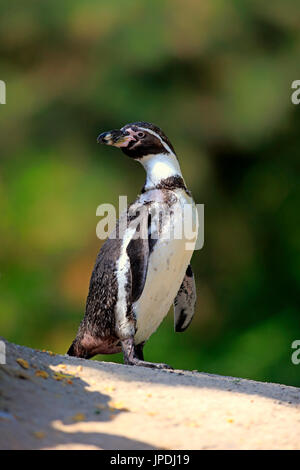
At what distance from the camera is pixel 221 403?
2.59m

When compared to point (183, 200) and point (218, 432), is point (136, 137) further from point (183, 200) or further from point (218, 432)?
point (218, 432)

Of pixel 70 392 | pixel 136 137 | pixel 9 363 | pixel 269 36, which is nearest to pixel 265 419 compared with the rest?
pixel 70 392

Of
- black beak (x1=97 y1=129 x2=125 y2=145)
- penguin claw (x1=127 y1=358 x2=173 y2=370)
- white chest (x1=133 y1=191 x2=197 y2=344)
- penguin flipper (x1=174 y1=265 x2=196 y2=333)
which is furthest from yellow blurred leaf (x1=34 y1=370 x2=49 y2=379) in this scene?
penguin flipper (x1=174 y1=265 x2=196 y2=333)

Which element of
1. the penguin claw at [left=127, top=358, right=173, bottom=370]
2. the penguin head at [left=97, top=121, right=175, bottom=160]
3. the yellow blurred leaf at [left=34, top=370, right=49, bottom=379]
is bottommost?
the yellow blurred leaf at [left=34, top=370, right=49, bottom=379]

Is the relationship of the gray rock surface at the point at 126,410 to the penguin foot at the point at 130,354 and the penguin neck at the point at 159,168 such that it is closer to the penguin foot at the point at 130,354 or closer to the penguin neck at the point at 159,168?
the penguin foot at the point at 130,354

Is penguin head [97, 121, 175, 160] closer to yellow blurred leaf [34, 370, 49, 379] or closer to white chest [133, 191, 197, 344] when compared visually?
white chest [133, 191, 197, 344]

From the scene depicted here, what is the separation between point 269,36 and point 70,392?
15.8ft

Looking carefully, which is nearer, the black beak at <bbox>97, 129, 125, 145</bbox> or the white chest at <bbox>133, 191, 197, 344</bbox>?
the white chest at <bbox>133, 191, 197, 344</bbox>

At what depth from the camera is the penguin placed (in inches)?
135

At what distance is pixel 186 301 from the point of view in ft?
13.1

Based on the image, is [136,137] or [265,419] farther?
[136,137]

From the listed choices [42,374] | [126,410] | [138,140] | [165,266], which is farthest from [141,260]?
[126,410]

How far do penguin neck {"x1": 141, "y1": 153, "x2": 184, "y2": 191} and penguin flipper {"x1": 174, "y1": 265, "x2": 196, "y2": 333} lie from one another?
1.85ft

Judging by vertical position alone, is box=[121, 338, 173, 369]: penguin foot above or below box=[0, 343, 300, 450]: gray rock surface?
above
